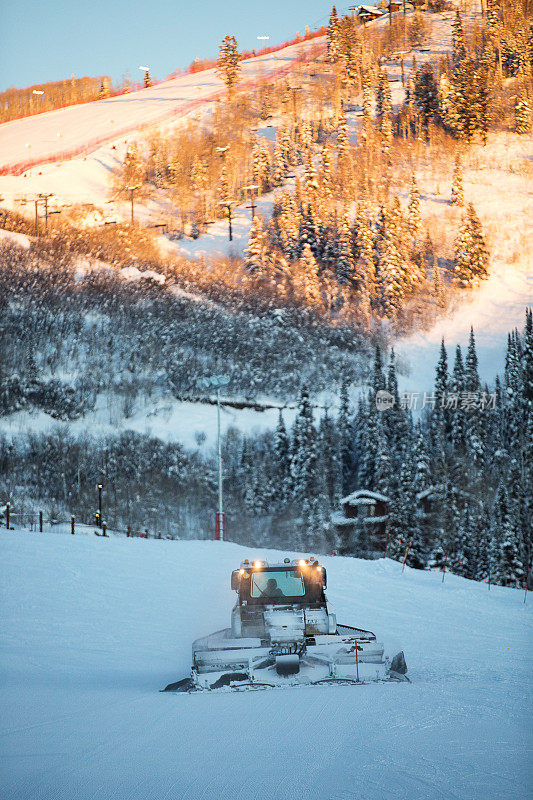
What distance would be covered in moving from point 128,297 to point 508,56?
98531 mm

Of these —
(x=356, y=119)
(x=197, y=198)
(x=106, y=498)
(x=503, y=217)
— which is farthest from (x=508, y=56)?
(x=106, y=498)

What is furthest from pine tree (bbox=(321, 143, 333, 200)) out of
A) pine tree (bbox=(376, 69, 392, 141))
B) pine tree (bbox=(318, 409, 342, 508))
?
pine tree (bbox=(318, 409, 342, 508))

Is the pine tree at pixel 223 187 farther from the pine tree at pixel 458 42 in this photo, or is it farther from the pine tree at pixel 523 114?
the pine tree at pixel 458 42

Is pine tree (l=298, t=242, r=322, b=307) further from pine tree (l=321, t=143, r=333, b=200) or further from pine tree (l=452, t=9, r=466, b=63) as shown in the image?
pine tree (l=452, t=9, r=466, b=63)

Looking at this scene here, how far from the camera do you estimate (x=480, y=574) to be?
57625 mm

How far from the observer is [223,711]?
962 centimetres

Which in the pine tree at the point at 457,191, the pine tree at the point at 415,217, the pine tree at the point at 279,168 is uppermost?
the pine tree at the point at 279,168

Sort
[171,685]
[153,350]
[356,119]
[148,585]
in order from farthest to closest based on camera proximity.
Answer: [356,119] → [153,350] → [148,585] → [171,685]

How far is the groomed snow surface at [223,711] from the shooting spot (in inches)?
269

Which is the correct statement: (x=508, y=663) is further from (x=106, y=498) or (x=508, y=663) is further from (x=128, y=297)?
(x=128, y=297)

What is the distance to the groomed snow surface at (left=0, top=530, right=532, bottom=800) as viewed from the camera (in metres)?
6.84

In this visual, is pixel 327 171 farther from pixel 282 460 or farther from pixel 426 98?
pixel 282 460

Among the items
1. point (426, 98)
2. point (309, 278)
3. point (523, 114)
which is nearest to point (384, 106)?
point (426, 98)

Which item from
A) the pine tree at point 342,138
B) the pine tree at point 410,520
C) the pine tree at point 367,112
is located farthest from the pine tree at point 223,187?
the pine tree at point 410,520
